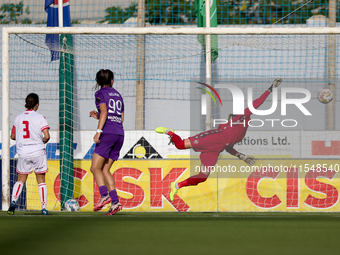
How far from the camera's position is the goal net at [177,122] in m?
7.58

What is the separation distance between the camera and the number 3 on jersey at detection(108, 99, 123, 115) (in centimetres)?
480

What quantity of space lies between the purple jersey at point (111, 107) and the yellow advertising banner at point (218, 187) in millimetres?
2973

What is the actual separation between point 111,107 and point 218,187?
11.2 ft

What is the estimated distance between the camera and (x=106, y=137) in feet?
15.7

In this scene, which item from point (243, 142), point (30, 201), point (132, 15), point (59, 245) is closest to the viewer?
point (59, 245)

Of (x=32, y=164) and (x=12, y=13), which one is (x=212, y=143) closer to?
(x=32, y=164)

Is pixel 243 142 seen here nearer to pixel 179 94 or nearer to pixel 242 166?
pixel 242 166

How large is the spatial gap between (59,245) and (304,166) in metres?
5.79

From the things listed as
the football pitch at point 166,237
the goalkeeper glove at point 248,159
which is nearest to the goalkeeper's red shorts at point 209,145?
the goalkeeper glove at point 248,159

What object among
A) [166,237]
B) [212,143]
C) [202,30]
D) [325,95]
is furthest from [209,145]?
[166,237]

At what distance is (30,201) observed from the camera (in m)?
7.57

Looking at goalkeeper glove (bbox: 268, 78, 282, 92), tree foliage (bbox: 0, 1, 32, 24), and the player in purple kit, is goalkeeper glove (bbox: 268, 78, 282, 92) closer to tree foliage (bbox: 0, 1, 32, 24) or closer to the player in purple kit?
the player in purple kit

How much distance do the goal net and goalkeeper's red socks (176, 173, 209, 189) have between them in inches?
8.0

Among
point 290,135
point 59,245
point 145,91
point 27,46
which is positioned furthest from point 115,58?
point 59,245
